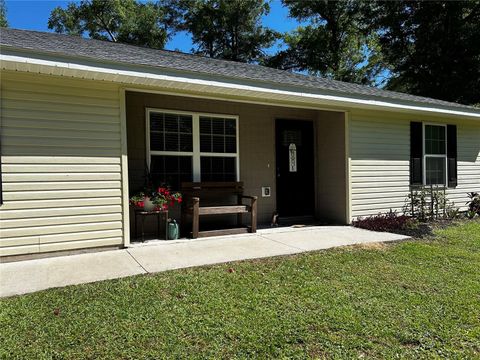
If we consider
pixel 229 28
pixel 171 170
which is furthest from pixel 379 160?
pixel 229 28

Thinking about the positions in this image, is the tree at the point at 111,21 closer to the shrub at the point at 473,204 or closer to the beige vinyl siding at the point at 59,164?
the beige vinyl siding at the point at 59,164

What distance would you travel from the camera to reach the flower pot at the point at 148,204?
5.08 m

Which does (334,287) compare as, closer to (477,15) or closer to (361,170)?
(361,170)

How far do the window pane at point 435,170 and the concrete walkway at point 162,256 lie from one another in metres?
2.96

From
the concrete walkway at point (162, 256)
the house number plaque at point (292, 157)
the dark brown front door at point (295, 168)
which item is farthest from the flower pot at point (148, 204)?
the house number plaque at point (292, 157)

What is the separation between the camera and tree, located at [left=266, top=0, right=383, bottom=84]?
20.1 metres

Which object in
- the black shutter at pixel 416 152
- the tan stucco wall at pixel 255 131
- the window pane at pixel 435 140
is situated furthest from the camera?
the window pane at pixel 435 140

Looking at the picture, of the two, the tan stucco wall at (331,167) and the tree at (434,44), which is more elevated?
the tree at (434,44)

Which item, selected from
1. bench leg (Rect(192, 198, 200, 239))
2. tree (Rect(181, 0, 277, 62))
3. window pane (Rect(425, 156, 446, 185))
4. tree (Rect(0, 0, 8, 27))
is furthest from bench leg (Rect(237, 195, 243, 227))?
tree (Rect(0, 0, 8, 27))

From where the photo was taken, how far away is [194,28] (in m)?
20.9

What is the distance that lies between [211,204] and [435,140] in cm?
563

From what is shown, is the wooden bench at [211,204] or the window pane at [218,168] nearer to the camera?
the wooden bench at [211,204]

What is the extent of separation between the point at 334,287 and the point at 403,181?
16.7 ft

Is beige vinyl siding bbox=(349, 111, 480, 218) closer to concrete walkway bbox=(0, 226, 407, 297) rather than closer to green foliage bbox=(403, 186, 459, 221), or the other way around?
green foliage bbox=(403, 186, 459, 221)
